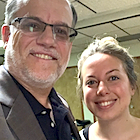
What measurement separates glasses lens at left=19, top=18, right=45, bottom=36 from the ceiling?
1334mm

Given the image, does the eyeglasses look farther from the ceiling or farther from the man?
the ceiling

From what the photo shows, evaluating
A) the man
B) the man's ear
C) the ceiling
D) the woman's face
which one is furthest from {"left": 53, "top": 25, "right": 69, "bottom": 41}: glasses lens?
the ceiling

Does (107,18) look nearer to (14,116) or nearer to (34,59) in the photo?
(34,59)

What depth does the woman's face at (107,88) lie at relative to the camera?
1496mm

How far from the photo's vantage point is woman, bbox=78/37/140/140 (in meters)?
1.50

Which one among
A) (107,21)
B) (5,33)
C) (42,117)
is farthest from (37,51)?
(107,21)

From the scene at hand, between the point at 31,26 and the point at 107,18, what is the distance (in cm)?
232

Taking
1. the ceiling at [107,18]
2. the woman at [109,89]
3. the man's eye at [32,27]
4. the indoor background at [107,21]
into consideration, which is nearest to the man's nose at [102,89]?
the woman at [109,89]

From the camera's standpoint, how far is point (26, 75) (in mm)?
1003

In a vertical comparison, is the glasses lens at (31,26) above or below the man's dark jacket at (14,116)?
above

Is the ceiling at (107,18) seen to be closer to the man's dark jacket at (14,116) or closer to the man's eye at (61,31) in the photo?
the man's eye at (61,31)

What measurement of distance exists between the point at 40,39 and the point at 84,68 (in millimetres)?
701

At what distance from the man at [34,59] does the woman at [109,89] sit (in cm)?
46

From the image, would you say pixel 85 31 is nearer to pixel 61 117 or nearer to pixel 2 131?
pixel 61 117
